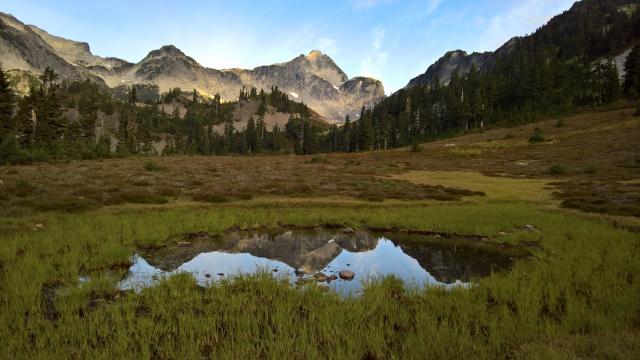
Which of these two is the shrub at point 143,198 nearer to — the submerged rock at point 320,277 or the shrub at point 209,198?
the shrub at point 209,198

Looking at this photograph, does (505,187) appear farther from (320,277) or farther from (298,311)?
(298,311)

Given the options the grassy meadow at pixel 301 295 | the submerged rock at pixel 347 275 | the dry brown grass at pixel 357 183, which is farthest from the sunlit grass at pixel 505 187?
the submerged rock at pixel 347 275

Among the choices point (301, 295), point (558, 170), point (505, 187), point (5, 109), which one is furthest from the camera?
point (5, 109)

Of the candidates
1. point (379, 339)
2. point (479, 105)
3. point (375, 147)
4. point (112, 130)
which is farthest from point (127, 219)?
point (112, 130)

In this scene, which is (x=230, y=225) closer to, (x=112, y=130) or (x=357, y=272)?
(x=357, y=272)

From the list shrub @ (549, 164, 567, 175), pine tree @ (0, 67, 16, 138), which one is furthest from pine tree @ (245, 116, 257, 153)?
shrub @ (549, 164, 567, 175)

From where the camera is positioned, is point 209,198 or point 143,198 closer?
point 143,198

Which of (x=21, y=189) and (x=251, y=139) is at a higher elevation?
(x=251, y=139)

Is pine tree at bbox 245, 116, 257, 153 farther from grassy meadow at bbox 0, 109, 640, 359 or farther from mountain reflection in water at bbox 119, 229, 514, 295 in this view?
mountain reflection in water at bbox 119, 229, 514, 295

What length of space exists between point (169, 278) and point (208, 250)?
179 inches

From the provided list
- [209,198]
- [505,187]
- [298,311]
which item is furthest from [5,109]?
[505,187]

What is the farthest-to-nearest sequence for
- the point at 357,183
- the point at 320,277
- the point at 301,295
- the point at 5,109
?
the point at 5,109 → the point at 357,183 → the point at 320,277 → the point at 301,295

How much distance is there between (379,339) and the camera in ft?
22.6

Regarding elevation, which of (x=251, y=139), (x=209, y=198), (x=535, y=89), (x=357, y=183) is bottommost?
(x=209, y=198)
